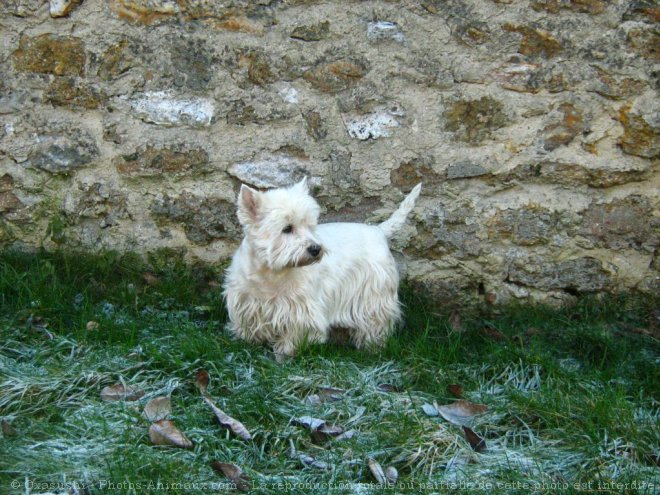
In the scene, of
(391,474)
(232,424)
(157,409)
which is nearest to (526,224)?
(391,474)

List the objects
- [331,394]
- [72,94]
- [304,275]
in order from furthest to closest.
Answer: [72,94]
[304,275]
[331,394]

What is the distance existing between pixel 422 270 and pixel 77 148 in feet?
7.05

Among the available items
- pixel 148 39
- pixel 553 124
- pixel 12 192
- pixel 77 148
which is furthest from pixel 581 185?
pixel 12 192

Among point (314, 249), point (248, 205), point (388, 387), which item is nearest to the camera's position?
point (388, 387)

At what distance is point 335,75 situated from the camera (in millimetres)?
4422

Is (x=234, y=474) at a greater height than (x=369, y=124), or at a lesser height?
lesser

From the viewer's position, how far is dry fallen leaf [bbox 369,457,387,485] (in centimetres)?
285

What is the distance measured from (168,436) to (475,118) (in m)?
2.49

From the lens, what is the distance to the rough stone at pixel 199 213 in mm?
4613

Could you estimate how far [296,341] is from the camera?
4031 mm

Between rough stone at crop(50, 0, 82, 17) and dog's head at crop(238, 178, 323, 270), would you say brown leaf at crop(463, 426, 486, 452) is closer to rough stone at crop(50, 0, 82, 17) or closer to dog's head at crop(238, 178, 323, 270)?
dog's head at crop(238, 178, 323, 270)

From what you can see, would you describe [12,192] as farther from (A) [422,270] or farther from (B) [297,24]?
(A) [422,270]

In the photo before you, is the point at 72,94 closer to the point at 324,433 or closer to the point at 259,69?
the point at 259,69

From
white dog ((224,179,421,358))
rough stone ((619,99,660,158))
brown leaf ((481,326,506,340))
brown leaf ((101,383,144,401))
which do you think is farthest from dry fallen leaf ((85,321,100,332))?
rough stone ((619,99,660,158))
